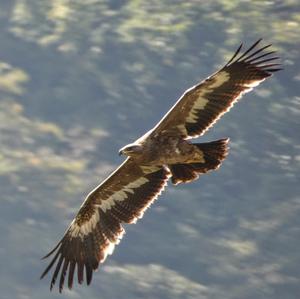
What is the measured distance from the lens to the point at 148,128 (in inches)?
848

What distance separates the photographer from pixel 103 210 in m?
10.8

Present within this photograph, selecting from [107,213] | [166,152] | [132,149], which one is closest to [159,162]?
[166,152]

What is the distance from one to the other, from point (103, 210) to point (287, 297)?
11.8 meters

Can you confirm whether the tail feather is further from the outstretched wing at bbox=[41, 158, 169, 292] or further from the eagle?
the outstretched wing at bbox=[41, 158, 169, 292]

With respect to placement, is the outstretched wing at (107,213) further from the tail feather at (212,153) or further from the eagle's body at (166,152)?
the tail feather at (212,153)

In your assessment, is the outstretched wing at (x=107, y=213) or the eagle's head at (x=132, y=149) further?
the outstretched wing at (x=107, y=213)

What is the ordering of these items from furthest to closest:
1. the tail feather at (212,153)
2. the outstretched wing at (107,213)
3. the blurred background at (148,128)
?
the blurred background at (148,128) < the outstretched wing at (107,213) < the tail feather at (212,153)

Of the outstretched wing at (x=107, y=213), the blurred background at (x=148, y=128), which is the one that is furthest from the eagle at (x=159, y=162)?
the blurred background at (x=148, y=128)

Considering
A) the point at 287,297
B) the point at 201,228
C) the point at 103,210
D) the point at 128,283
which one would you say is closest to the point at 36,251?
the point at 128,283

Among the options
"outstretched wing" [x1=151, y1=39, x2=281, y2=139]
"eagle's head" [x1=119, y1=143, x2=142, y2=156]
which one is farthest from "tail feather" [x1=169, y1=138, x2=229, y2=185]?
"eagle's head" [x1=119, y1=143, x2=142, y2=156]

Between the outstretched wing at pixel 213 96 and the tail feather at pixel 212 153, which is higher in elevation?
the outstretched wing at pixel 213 96

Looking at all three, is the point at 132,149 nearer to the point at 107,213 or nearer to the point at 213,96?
the point at 213,96

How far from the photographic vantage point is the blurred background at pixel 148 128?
66.8ft

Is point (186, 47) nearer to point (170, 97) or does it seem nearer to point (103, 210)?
point (170, 97)
